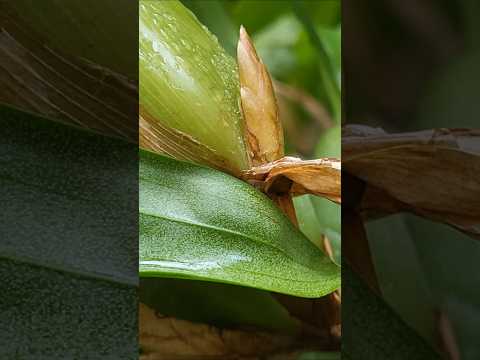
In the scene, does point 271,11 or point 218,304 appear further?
point 271,11

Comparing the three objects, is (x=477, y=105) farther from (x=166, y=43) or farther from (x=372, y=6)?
(x=166, y=43)

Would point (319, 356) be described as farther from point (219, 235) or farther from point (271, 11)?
point (271, 11)

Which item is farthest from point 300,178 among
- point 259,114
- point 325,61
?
point 325,61

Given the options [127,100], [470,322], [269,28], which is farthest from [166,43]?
[470,322]

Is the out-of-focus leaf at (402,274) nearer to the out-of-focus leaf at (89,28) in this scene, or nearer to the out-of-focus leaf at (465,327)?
the out-of-focus leaf at (465,327)

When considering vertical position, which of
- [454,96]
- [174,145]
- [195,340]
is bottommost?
[195,340]

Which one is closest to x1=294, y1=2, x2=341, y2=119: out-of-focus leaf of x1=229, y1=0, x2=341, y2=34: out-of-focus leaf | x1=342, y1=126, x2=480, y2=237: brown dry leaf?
x1=229, y1=0, x2=341, y2=34: out-of-focus leaf

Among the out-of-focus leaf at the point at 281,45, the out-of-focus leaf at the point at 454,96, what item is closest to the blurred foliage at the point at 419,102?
the out-of-focus leaf at the point at 454,96
